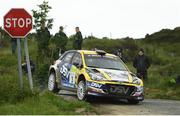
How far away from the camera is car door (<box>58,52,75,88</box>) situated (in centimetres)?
1909

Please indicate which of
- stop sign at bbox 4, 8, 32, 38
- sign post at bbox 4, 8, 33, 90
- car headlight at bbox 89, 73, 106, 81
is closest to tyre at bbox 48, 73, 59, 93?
car headlight at bbox 89, 73, 106, 81

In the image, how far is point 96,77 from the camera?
17.3 metres

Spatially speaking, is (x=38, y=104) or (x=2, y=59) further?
(x=2, y=59)

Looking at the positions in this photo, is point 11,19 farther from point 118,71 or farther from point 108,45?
point 108,45

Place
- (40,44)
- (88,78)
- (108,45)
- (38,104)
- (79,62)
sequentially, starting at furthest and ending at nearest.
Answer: (108,45)
(40,44)
(79,62)
(88,78)
(38,104)

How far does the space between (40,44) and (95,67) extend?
12.8 m

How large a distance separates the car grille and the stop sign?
3.13 metres

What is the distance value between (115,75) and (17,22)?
3551mm

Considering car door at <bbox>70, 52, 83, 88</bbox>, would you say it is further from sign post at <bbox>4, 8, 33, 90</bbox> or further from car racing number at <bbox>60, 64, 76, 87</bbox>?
sign post at <bbox>4, 8, 33, 90</bbox>

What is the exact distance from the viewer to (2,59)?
106 feet

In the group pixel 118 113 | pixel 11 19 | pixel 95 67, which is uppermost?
pixel 11 19

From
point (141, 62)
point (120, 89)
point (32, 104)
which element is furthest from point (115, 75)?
point (141, 62)

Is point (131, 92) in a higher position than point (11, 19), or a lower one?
lower

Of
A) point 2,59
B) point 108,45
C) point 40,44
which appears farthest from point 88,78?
point 108,45
